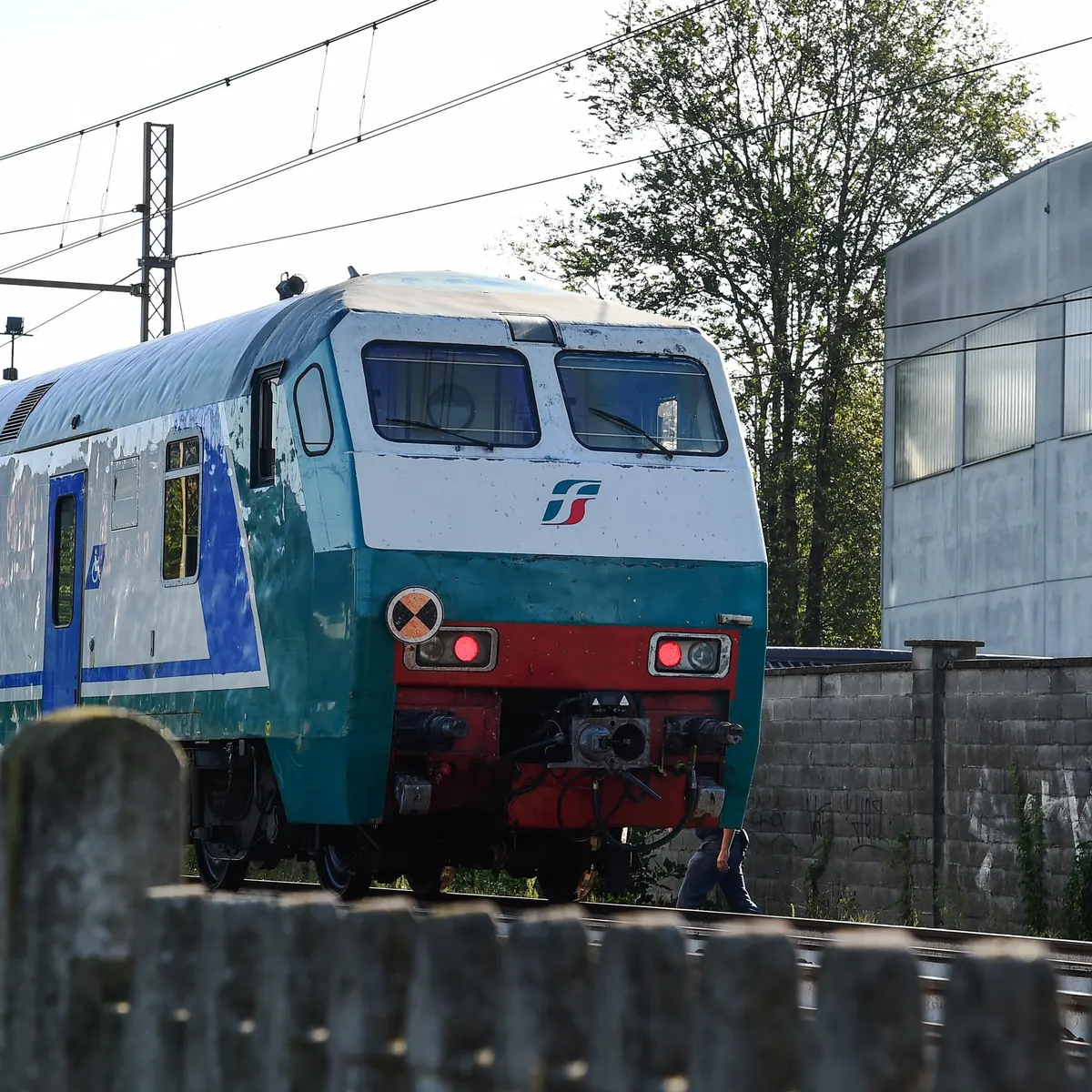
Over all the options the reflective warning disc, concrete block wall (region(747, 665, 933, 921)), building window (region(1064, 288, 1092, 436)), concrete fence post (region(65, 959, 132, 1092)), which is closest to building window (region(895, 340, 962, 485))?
building window (region(1064, 288, 1092, 436))

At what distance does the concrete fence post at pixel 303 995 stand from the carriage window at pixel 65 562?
10015mm

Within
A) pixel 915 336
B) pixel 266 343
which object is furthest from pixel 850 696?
pixel 915 336

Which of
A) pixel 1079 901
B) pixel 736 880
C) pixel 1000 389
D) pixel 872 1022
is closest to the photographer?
pixel 872 1022

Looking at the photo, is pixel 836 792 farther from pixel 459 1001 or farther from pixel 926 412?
pixel 926 412

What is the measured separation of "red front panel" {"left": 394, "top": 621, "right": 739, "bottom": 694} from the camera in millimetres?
11117

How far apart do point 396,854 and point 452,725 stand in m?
1.65

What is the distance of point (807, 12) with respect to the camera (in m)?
41.4

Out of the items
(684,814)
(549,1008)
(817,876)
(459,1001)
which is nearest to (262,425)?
(684,814)

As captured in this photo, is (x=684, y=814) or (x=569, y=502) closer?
(x=569, y=502)

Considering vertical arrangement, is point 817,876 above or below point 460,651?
below

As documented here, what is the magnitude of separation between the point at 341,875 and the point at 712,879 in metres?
2.83

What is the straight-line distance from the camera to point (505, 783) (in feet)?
37.0

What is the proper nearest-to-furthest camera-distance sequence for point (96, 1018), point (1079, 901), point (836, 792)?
1. point (96, 1018)
2. point (1079, 901)
3. point (836, 792)

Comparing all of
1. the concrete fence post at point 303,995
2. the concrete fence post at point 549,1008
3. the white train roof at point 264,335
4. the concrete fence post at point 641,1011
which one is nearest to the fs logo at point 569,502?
the white train roof at point 264,335
